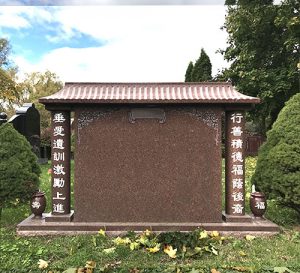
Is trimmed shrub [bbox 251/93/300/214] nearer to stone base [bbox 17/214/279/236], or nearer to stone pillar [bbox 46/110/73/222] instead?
stone base [bbox 17/214/279/236]

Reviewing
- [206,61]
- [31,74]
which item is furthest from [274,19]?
[31,74]

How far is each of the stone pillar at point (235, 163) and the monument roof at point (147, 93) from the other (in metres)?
0.42

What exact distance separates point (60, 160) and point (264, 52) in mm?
17550

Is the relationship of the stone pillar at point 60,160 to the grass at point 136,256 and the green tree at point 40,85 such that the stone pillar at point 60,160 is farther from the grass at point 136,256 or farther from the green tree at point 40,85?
the green tree at point 40,85

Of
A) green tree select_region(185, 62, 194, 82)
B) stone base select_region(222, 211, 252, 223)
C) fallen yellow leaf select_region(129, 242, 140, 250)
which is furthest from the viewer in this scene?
green tree select_region(185, 62, 194, 82)

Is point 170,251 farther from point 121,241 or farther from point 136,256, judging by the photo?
point 121,241

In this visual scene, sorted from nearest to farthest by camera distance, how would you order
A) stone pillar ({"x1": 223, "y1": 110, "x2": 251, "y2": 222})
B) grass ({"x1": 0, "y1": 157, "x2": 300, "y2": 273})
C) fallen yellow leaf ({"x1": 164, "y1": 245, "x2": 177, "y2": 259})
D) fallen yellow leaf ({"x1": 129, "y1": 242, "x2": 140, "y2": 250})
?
grass ({"x1": 0, "y1": 157, "x2": 300, "y2": 273}) < fallen yellow leaf ({"x1": 164, "y1": 245, "x2": 177, "y2": 259}) < fallen yellow leaf ({"x1": 129, "y1": 242, "x2": 140, "y2": 250}) < stone pillar ({"x1": 223, "y1": 110, "x2": 251, "y2": 222})

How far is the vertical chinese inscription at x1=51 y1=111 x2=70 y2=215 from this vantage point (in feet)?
22.3

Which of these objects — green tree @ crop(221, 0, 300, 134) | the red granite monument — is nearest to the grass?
the red granite monument

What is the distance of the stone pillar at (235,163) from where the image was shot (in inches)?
267

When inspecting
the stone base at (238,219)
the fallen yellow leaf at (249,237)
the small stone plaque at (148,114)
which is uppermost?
the small stone plaque at (148,114)

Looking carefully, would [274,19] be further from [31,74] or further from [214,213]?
[31,74]

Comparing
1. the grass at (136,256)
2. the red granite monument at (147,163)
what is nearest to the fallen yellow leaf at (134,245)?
the grass at (136,256)

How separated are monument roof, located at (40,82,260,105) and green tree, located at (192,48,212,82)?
20637mm
